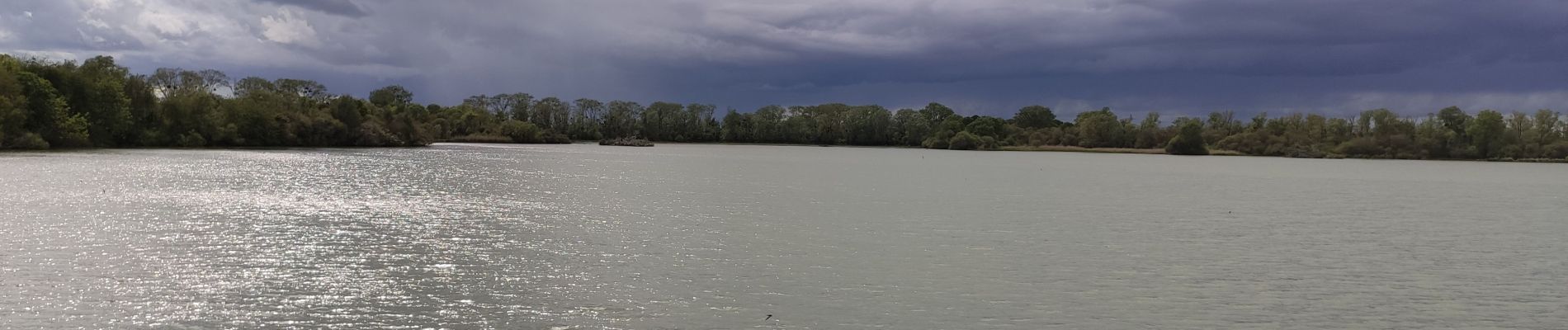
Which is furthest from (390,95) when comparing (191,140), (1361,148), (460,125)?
(1361,148)

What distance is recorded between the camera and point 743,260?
58.1ft

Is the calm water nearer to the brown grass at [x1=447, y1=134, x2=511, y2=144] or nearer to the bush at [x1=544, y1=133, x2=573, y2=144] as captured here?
the brown grass at [x1=447, y1=134, x2=511, y2=144]

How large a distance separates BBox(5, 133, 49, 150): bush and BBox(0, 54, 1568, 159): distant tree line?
4.8 inches

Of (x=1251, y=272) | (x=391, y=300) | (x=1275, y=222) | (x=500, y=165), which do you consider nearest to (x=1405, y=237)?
(x=1275, y=222)

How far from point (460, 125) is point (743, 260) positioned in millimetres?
168902

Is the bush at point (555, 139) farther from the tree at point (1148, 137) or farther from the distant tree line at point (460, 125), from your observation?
the tree at point (1148, 137)

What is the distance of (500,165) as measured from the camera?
209ft

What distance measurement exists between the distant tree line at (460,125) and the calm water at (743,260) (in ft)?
178

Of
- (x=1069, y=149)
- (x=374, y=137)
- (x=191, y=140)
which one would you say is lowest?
(x=1069, y=149)

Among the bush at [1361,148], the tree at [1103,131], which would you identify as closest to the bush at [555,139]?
the tree at [1103,131]

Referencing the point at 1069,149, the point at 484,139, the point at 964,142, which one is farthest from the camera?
the point at 1069,149

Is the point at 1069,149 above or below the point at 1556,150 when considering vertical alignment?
below

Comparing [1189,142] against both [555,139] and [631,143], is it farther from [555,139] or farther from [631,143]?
[555,139]

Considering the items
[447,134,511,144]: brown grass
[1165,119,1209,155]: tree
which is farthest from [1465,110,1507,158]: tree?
[447,134,511,144]: brown grass
